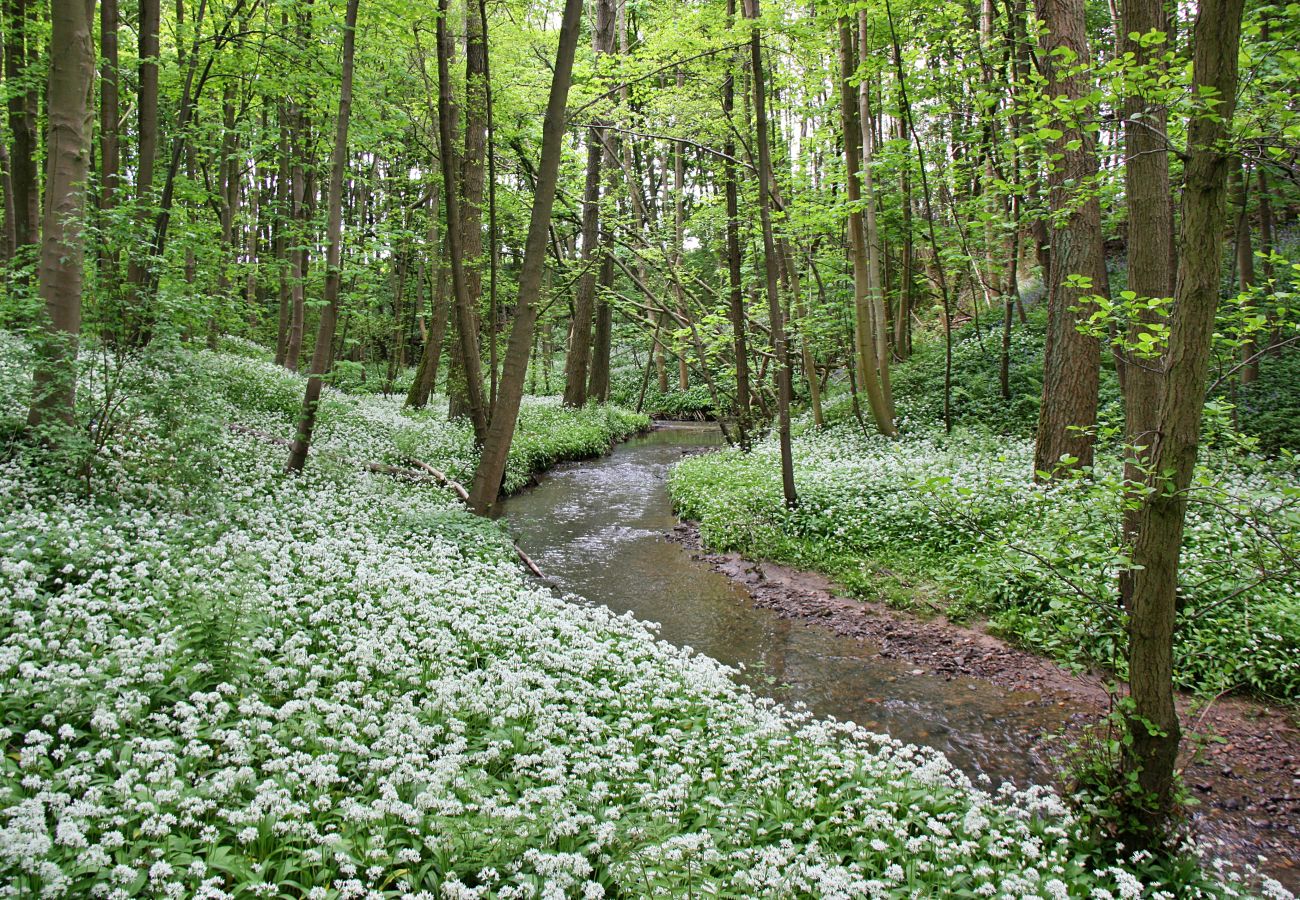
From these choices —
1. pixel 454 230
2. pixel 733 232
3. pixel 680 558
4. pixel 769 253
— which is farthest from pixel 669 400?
pixel 680 558

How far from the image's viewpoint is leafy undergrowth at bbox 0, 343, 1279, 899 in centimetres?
317

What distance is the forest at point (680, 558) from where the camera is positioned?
11.7ft

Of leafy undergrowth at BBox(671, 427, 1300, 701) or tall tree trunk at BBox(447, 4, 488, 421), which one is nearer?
leafy undergrowth at BBox(671, 427, 1300, 701)

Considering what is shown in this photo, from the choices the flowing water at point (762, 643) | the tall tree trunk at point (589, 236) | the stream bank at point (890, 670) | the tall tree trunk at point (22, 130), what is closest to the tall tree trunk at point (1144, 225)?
the stream bank at point (890, 670)

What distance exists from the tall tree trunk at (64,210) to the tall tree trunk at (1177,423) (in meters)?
9.25

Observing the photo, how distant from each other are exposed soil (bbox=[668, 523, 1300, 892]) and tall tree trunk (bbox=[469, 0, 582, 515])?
13.4 feet

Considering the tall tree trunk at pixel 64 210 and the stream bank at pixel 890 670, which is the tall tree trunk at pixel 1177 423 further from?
the tall tree trunk at pixel 64 210

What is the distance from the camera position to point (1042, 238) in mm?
18812

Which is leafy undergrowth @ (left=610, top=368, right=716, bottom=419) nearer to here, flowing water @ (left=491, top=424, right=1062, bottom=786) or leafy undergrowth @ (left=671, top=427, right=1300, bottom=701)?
leafy undergrowth @ (left=671, top=427, right=1300, bottom=701)

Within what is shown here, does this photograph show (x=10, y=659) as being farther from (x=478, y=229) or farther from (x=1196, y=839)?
(x=478, y=229)

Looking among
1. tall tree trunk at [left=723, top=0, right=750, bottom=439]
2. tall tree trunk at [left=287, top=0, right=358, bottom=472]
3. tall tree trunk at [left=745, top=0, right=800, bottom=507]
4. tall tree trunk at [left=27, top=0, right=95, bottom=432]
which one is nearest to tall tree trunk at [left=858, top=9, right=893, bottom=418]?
tall tree trunk at [left=723, top=0, right=750, bottom=439]

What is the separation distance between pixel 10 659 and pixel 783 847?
4.38 m

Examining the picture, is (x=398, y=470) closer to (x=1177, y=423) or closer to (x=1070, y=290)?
(x=1070, y=290)

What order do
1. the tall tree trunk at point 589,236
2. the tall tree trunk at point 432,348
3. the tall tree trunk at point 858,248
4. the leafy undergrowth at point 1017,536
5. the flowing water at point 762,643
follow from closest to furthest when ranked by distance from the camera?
the leafy undergrowth at point 1017,536 < the flowing water at point 762,643 < the tall tree trunk at point 858,248 < the tall tree trunk at point 589,236 < the tall tree trunk at point 432,348
